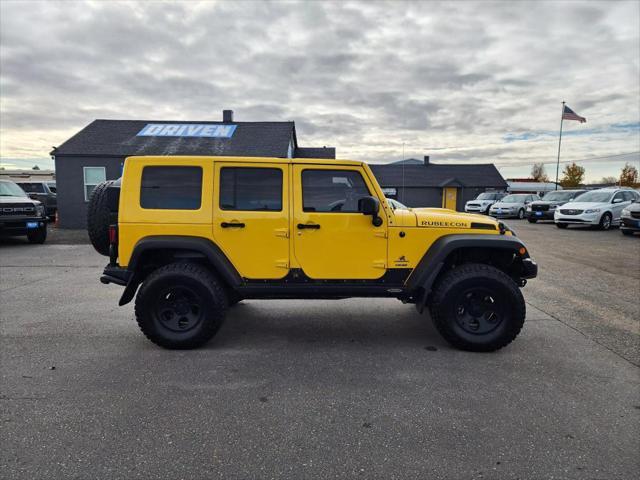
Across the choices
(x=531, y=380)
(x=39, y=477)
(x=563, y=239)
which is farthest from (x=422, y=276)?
(x=563, y=239)

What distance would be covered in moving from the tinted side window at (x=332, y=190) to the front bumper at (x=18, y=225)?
1094cm

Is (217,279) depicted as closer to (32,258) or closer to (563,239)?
(32,258)

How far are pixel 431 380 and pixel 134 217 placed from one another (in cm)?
326

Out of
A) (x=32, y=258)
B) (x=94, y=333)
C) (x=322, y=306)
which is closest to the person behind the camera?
(x=94, y=333)

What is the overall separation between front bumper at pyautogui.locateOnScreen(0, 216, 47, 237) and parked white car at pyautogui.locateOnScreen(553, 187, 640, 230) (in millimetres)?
19399

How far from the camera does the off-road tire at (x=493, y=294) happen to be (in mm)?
3920

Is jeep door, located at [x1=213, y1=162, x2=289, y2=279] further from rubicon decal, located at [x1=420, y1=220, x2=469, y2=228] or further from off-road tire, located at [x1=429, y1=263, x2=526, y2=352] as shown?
off-road tire, located at [x1=429, y1=263, x2=526, y2=352]

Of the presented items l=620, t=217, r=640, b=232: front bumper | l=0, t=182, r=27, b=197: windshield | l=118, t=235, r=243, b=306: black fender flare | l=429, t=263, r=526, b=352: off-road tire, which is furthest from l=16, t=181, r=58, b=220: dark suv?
l=620, t=217, r=640, b=232: front bumper

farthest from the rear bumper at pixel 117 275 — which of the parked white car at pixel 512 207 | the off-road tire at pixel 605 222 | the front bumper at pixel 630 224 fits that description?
the parked white car at pixel 512 207

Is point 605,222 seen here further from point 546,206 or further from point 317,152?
point 317,152

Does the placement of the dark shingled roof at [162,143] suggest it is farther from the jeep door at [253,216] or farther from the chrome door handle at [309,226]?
the chrome door handle at [309,226]

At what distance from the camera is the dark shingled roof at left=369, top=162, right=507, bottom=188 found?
3769 centimetres

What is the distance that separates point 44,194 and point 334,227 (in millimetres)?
20924

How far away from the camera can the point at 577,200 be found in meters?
17.4
